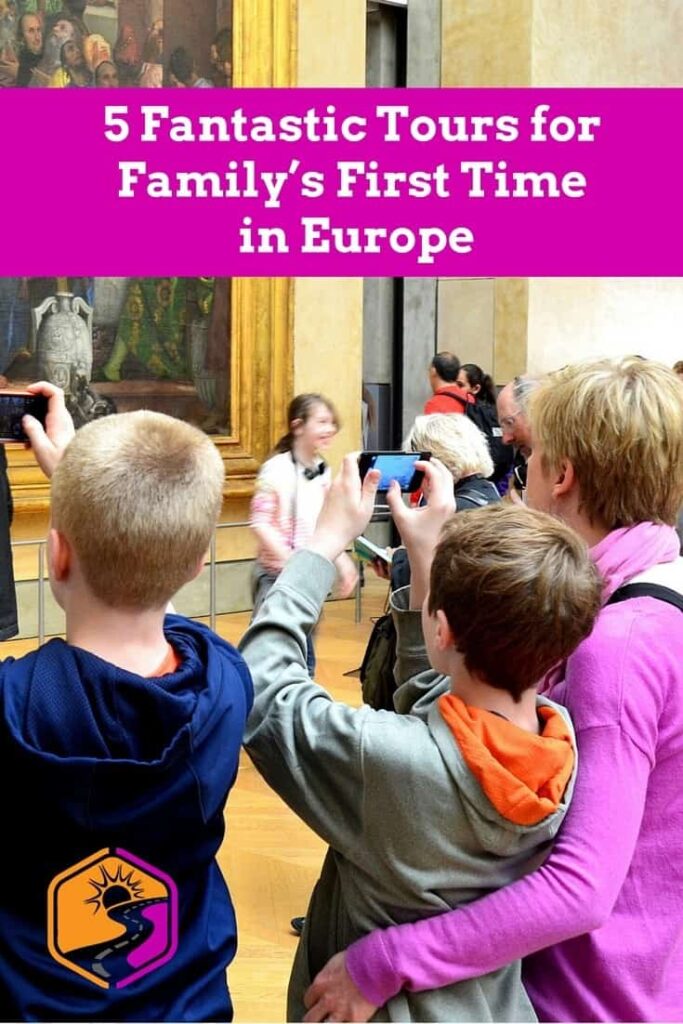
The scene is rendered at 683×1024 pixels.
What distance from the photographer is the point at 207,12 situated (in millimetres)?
11953

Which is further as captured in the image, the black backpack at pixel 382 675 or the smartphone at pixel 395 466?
the black backpack at pixel 382 675

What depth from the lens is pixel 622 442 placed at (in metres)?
2.10

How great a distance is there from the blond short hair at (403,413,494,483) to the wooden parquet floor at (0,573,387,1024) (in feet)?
5.59

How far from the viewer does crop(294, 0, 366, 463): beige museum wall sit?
41.6 ft

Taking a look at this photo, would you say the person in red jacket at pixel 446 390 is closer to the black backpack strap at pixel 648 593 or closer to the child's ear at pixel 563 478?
the child's ear at pixel 563 478

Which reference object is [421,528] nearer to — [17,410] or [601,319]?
[17,410]

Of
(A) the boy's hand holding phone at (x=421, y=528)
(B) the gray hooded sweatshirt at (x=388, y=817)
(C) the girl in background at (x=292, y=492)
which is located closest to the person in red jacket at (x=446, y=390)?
(C) the girl in background at (x=292, y=492)

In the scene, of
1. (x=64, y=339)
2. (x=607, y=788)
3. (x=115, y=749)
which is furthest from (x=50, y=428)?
(x=64, y=339)

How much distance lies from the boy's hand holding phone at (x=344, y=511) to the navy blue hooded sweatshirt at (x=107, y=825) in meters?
0.27

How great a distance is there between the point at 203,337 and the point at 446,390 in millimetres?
2671

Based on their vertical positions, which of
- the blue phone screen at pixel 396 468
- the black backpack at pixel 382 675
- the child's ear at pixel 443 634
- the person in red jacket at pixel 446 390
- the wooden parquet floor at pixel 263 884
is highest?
the blue phone screen at pixel 396 468

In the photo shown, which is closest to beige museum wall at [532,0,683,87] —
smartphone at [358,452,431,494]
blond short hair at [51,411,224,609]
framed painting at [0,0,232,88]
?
framed painting at [0,0,232,88]

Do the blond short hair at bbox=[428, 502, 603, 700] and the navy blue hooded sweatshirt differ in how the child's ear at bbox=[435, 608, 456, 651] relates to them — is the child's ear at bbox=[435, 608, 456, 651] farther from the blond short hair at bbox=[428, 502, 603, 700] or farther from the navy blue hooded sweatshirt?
the navy blue hooded sweatshirt

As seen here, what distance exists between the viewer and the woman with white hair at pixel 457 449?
5.04m
